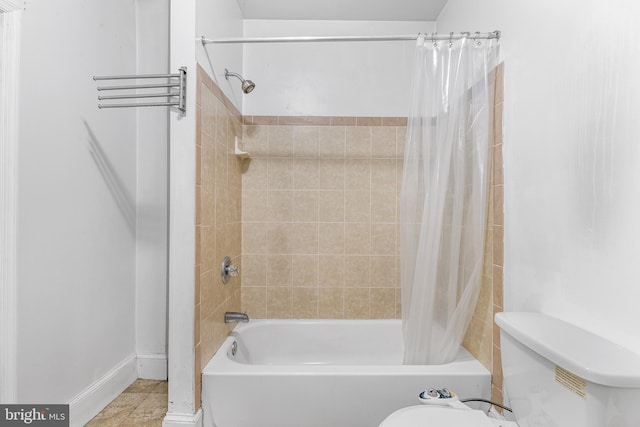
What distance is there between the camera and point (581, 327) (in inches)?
43.1

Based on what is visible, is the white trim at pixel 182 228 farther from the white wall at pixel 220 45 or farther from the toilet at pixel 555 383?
the toilet at pixel 555 383

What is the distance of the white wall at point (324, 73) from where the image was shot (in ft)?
8.17

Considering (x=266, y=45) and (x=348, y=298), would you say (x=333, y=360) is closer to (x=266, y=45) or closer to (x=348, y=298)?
(x=348, y=298)

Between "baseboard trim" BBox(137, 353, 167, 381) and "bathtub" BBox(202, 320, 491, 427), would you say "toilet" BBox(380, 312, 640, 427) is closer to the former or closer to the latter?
"bathtub" BBox(202, 320, 491, 427)

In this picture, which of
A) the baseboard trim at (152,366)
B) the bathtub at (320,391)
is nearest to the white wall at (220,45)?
the bathtub at (320,391)

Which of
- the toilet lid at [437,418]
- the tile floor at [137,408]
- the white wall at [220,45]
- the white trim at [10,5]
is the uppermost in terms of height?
the white wall at [220,45]

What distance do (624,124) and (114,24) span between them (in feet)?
7.08

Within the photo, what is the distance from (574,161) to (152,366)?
7.28ft

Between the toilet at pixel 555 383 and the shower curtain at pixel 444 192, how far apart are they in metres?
0.38

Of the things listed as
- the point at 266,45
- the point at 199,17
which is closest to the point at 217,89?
the point at 199,17

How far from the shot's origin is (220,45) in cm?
193

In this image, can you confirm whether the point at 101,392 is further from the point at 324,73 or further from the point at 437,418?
the point at 324,73

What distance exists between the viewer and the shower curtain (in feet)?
5.43

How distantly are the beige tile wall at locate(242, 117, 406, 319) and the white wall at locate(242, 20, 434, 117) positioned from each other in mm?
99
